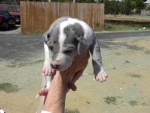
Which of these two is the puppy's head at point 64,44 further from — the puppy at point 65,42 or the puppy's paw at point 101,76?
the puppy's paw at point 101,76

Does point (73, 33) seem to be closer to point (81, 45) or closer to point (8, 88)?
point (81, 45)

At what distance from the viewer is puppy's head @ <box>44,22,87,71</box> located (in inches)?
119

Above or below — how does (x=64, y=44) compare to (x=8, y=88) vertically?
above

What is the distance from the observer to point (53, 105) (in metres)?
2.90

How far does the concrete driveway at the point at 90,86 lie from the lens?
713cm

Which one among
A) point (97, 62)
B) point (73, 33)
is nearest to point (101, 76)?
point (97, 62)

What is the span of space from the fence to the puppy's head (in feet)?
63.5

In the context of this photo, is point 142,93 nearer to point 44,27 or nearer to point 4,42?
point 4,42

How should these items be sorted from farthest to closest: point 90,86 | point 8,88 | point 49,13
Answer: point 49,13 < point 90,86 < point 8,88

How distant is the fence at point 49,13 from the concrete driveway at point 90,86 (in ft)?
29.5

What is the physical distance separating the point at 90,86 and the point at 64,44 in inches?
223

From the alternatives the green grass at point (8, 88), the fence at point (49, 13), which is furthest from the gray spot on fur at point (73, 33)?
the fence at point (49, 13)

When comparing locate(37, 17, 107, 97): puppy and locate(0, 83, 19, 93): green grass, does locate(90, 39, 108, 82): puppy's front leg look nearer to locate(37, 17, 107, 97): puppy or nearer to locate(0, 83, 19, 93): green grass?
locate(37, 17, 107, 97): puppy

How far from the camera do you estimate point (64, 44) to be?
3061 mm
